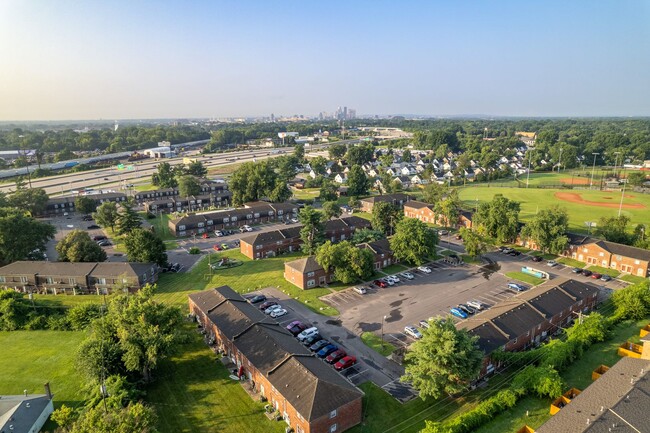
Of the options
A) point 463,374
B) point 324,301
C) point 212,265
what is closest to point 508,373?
point 463,374

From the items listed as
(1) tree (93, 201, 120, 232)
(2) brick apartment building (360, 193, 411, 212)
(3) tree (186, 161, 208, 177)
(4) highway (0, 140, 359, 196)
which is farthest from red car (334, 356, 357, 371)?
(4) highway (0, 140, 359, 196)

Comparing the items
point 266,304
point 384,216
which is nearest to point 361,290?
point 266,304

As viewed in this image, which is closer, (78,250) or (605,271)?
(78,250)

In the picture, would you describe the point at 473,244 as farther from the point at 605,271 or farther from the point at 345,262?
the point at 345,262

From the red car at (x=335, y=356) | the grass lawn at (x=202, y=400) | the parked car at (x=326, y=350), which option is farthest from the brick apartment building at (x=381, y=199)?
the grass lawn at (x=202, y=400)

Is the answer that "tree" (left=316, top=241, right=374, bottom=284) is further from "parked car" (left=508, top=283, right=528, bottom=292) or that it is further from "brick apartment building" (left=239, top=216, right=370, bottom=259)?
"parked car" (left=508, top=283, right=528, bottom=292)

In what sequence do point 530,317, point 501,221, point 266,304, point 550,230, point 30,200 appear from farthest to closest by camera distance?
point 30,200, point 501,221, point 550,230, point 266,304, point 530,317

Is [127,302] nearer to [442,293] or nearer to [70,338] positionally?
[70,338]
